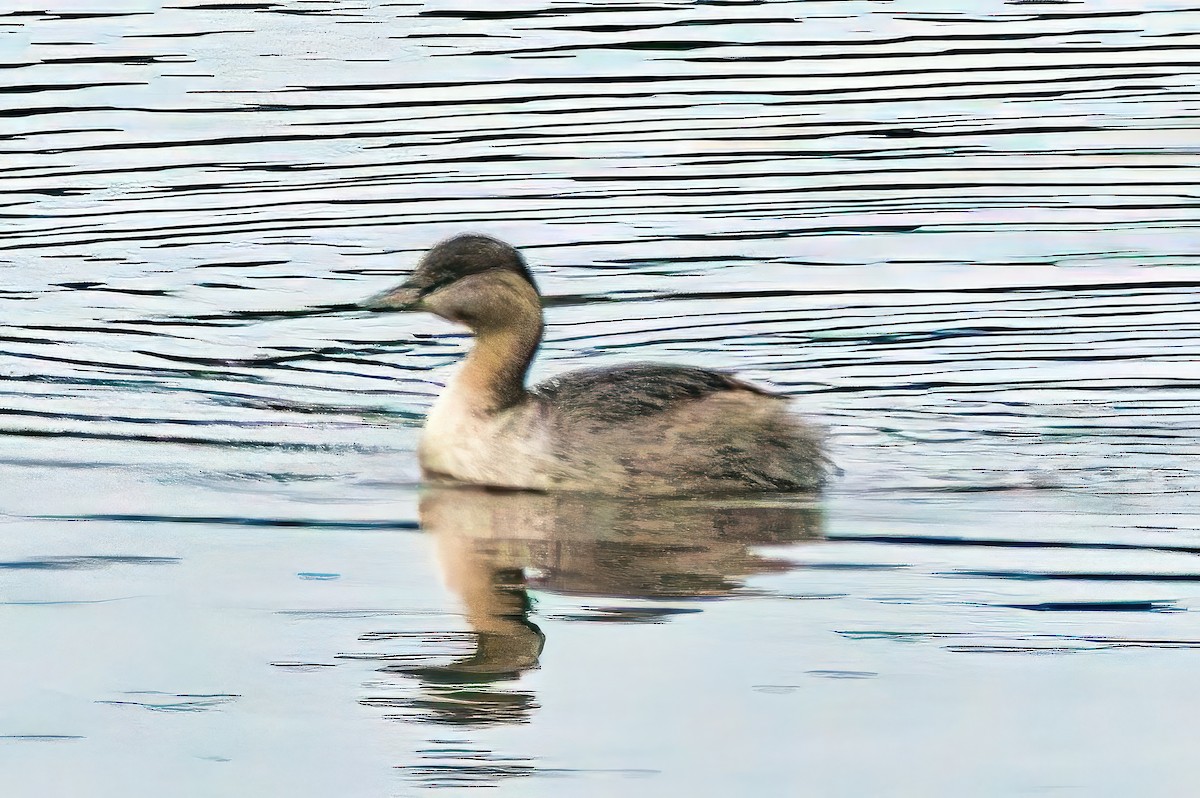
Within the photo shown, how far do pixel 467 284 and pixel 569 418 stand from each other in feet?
2.40

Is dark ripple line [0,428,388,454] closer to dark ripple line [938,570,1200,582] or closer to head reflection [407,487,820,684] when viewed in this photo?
head reflection [407,487,820,684]

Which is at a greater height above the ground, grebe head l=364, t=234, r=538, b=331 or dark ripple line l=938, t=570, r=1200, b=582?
grebe head l=364, t=234, r=538, b=331

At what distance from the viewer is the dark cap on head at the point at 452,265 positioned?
393 inches

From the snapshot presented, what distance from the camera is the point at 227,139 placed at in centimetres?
1705

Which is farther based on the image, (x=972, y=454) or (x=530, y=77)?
(x=530, y=77)

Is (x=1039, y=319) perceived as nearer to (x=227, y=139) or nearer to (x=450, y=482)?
(x=450, y=482)

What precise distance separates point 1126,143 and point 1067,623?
933cm

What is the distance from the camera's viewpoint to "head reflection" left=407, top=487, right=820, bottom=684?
7.73 metres

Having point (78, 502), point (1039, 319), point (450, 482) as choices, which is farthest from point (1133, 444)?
point (78, 502)

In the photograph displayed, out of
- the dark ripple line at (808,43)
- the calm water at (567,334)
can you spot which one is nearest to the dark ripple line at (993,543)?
the calm water at (567,334)

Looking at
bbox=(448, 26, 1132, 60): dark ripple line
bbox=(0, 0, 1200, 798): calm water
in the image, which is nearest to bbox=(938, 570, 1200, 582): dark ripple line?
bbox=(0, 0, 1200, 798): calm water

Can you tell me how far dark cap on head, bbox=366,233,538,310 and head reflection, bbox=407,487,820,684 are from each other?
0.83 meters

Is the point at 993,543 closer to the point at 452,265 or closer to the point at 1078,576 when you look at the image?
the point at 1078,576

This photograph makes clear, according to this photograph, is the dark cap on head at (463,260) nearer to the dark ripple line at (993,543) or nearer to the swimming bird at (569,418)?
the swimming bird at (569,418)
